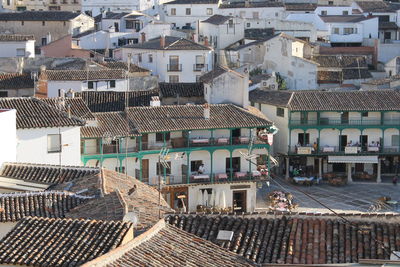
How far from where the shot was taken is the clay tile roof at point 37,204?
2481cm

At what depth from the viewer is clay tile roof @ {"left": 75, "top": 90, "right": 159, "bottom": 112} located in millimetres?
52875

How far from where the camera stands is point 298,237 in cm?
2052

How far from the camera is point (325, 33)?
86.4 meters

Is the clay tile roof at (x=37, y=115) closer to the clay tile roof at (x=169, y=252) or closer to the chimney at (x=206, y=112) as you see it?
the chimney at (x=206, y=112)

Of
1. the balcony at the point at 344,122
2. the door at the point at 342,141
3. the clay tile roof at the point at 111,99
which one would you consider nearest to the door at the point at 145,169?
the clay tile roof at the point at 111,99

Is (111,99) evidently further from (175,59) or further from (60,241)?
(60,241)

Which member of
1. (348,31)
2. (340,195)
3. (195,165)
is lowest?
(340,195)

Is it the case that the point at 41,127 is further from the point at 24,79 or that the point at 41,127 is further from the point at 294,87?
the point at 294,87

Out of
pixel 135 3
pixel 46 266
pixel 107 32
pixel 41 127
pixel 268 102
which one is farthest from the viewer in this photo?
pixel 135 3

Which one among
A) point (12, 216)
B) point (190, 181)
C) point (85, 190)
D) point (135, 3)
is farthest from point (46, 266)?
point (135, 3)

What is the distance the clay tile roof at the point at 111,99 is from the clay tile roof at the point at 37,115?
41.0ft

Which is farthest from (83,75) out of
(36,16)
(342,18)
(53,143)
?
(342,18)

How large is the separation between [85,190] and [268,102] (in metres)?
34.1

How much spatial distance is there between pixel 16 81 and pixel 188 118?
16165 mm
